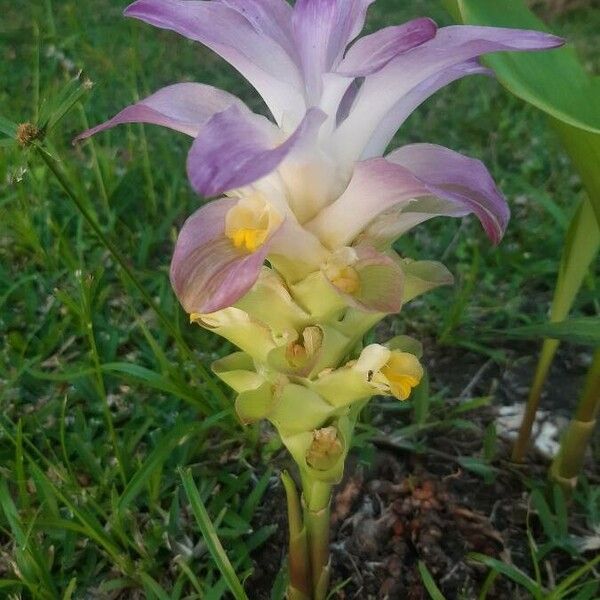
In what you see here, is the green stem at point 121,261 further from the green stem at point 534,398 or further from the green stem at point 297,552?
the green stem at point 534,398

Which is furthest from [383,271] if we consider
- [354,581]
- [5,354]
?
[5,354]

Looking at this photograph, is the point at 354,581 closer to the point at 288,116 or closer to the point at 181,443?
the point at 181,443

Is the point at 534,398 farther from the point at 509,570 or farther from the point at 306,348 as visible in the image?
the point at 306,348

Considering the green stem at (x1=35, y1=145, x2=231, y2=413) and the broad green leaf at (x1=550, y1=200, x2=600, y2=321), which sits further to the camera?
the broad green leaf at (x1=550, y1=200, x2=600, y2=321)

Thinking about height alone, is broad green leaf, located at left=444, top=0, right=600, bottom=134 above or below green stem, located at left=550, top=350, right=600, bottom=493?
above

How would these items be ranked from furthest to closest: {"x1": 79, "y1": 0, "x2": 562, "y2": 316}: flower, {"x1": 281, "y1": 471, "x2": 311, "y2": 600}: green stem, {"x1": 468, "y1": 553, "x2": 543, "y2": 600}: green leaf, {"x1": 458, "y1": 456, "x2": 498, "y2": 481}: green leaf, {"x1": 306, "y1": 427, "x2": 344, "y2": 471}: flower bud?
1. {"x1": 458, "y1": 456, "x2": 498, "y2": 481}: green leaf
2. {"x1": 468, "y1": 553, "x2": 543, "y2": 600}: green leaf
3. {"x1": 281, "y1": 471, "x2": 311, "y2": 600}: green stem
4. {"x1": 306, "y1": 427, "x2": 344, "y2": 471}: flower bud
5. {"x1": 79, "y1": 0, "x2": 562, "y2": 316}: flower

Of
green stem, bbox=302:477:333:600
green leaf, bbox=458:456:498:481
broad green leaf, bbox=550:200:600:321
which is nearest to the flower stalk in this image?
green stem, bbox=302:477:333:600

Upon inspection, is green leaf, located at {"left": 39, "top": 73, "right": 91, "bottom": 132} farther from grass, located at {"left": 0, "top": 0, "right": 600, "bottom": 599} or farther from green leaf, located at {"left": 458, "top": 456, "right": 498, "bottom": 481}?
green leaf, located at {"left": 458, "top": 456, "right": 498, "bottom": 481}
